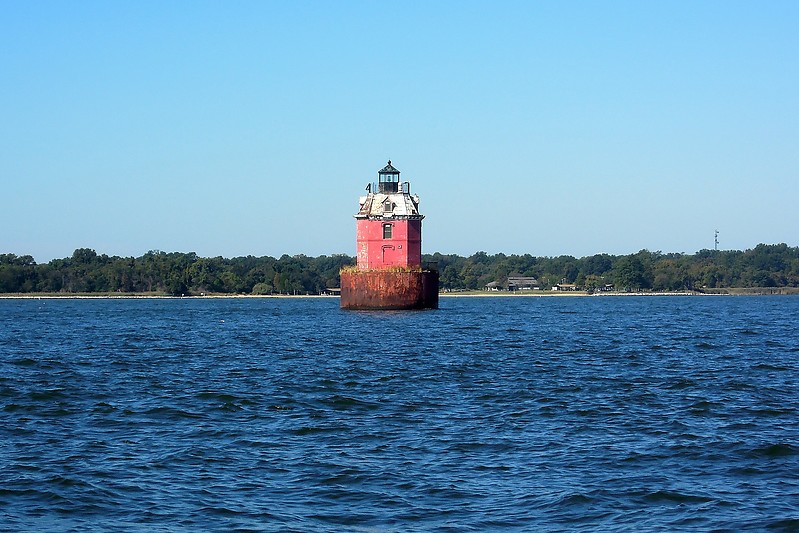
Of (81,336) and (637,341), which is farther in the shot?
(81,336)

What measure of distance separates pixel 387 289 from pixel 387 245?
367cm

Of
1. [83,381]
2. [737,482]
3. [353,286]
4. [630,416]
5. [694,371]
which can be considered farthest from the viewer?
[353,286]

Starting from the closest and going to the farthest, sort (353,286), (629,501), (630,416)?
1. (629,501)
2. (630,416)
3. (353,286)

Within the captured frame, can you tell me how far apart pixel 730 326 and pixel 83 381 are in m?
49.3

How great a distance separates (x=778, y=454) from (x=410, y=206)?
61650 millimetres

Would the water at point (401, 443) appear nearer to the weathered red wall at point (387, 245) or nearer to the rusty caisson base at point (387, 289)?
the rusty caisson base at point (387, 289)

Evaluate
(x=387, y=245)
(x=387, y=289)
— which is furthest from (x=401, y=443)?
(x=387, y=245)

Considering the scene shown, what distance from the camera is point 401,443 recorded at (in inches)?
799

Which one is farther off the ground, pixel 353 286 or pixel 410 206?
pixel 410 206

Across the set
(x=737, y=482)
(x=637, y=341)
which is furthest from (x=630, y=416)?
(x=637, y=341)

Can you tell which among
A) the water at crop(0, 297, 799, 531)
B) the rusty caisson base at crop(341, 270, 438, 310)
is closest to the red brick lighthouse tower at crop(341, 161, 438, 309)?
the rusty caisson base at crop(341, 270, 438, 310)

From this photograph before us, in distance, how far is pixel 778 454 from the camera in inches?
754

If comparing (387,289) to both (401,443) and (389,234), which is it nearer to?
(389,234)

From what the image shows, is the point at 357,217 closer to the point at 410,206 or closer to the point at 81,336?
the point at 410,206
